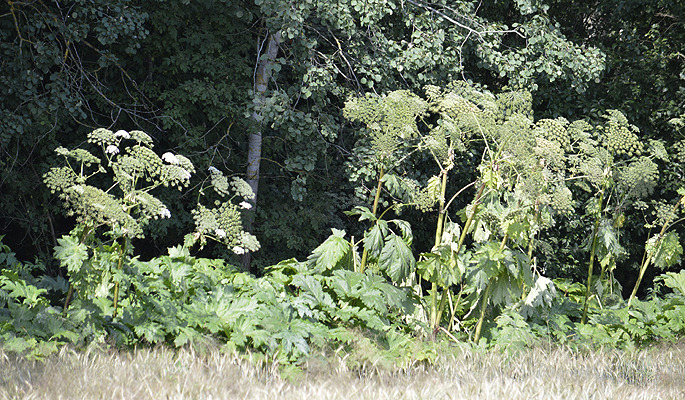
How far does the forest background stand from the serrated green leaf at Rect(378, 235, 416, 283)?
1875mm

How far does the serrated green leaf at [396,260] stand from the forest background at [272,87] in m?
1.87

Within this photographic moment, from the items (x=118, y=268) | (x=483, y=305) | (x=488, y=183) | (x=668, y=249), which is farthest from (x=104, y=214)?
(x=668, y=249)

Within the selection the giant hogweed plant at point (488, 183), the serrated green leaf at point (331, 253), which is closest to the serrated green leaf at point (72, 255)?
the serrated green leaf at point (331, 253)

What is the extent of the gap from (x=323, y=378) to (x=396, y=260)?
3.14 ft

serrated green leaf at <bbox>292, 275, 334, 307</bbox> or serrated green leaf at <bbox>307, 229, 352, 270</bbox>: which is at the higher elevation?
serrated green leaf at <bbox>307, 229, 352, 270</bbox>

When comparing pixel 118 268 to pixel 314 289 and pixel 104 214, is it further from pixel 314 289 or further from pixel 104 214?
pixel 314 289

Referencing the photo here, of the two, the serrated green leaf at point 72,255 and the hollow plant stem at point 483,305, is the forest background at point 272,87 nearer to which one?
the hollow plant stem at point 483,305

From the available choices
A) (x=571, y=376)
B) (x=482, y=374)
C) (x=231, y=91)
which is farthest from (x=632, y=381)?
(x=231, y=91)

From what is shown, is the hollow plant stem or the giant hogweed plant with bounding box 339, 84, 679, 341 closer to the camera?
the giant hogweed plant with bounding box 339, 84, 679, 341

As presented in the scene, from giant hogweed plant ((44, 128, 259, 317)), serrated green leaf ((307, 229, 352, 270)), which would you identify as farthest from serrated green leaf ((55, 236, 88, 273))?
serrated green leaf ((307, 229, 352, 270))

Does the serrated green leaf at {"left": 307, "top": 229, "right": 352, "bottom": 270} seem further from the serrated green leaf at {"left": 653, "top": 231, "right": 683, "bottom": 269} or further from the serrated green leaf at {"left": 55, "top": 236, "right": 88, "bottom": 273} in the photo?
the serrated green leaf at {"left": 653, "top": 231, "right": 683, "bottom": 269}

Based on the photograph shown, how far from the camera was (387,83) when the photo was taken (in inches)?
252

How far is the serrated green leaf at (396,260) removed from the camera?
4.09 meters

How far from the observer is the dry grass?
2973 millimetres
